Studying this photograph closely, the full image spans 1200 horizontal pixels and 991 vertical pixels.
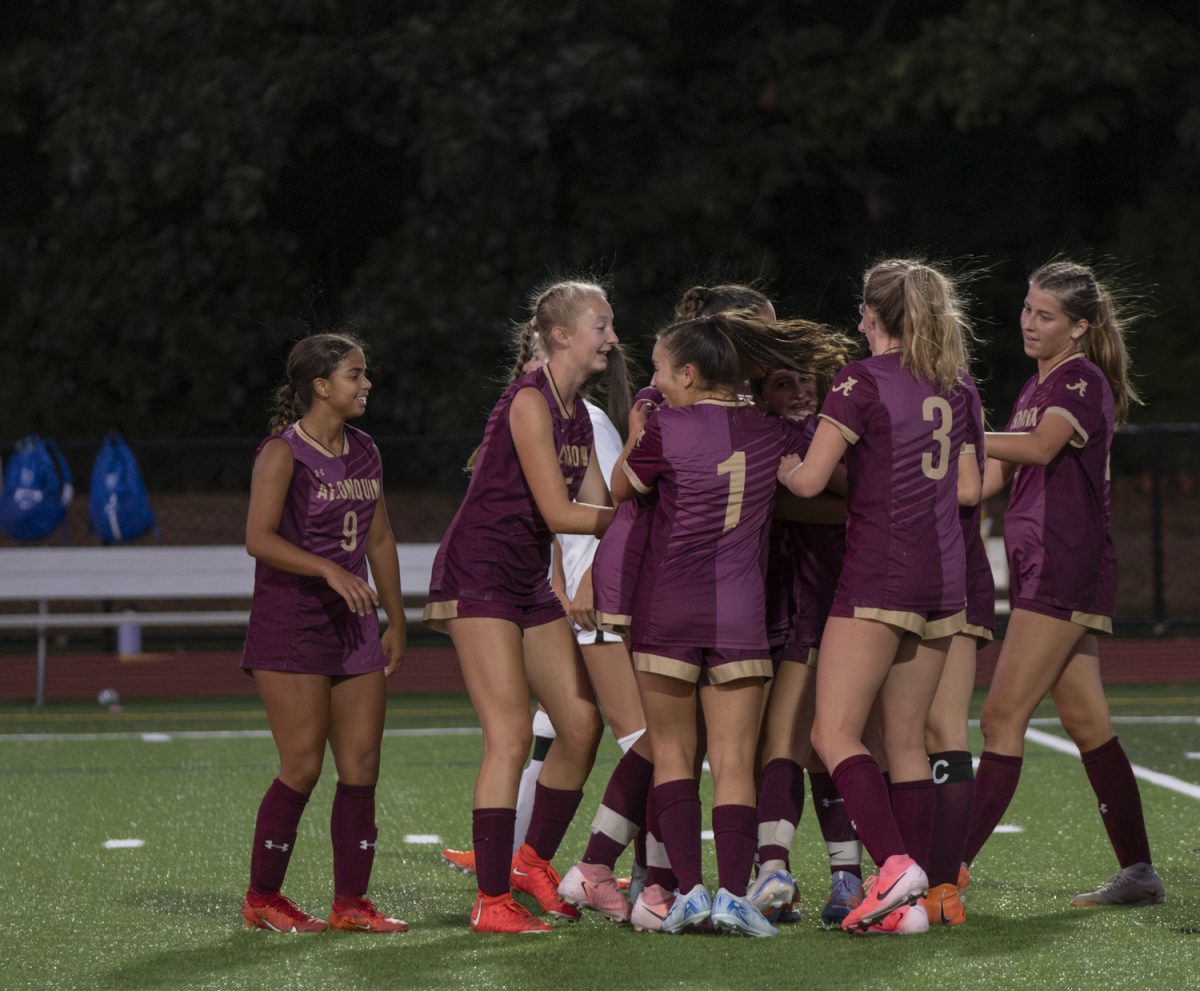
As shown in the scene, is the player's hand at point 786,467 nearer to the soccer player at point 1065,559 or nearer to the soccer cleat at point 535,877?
the soccer player at point 1065,559

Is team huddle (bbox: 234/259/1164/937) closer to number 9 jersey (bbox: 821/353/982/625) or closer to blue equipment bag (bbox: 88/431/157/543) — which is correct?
number 9 jersey (bbox: 821/353/982/625)

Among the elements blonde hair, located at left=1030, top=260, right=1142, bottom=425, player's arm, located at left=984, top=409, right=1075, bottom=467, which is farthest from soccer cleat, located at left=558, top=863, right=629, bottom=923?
blonde hair, located at left=1030, top=260, right=1142, bottom=425

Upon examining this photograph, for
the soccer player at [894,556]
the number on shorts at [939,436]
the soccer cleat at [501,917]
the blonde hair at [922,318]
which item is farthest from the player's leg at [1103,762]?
the soccer cleat at [501,917]

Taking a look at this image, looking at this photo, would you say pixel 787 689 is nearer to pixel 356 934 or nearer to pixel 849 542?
pixel 849 542

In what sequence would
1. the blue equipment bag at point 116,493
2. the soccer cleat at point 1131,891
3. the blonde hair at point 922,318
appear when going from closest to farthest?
the blonde hair at point 922,318, the soccer cleat at point 1131,891, the blue equipment bag at point 116,493

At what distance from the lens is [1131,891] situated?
18.6 ft

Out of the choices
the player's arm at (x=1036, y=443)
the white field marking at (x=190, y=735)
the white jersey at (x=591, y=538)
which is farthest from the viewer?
the white field marking at (x=190, y=735)

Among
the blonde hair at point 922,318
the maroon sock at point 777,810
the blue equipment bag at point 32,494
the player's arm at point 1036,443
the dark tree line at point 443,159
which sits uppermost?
the dark tree line at point 443,159

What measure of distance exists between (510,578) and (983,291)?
20108 mm

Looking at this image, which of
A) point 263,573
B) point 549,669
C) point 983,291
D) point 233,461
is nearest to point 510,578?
point 549,669

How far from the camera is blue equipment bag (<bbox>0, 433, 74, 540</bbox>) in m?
13.2

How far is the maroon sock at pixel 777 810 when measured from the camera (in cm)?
539

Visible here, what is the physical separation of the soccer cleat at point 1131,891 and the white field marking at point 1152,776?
6.27 ft

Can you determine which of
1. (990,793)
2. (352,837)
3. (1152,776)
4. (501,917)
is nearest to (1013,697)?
(990,793)
